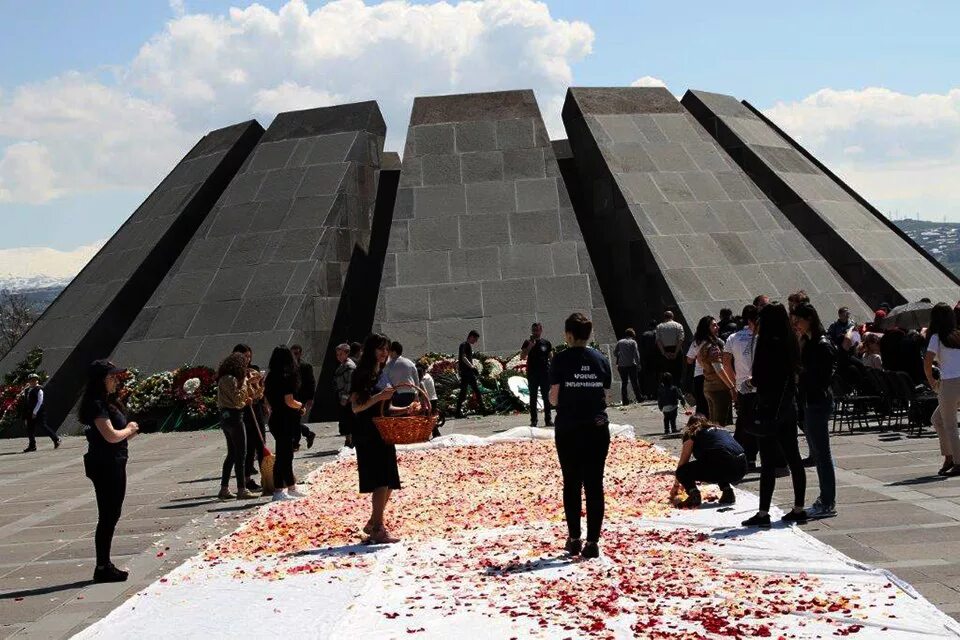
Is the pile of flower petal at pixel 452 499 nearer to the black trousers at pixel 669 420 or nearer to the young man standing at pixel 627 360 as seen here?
the black trousers at pixel 669 420

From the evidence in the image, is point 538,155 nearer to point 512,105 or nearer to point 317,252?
point 512,105

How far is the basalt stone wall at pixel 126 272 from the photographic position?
2633 centimetres

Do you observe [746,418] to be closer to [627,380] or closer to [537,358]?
[537,358]

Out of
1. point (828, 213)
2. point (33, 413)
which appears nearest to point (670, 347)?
point (828, 213)

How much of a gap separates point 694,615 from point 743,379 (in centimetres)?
532

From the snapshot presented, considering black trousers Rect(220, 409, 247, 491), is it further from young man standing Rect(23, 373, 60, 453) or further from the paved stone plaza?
young man standing Rect(23, 373, 60, 453)

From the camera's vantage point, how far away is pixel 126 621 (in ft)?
23.2

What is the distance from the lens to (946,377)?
1127 centimetres

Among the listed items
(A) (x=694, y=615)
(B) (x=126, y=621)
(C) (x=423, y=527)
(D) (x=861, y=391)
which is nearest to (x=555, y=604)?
(A) (x=694, y=615)

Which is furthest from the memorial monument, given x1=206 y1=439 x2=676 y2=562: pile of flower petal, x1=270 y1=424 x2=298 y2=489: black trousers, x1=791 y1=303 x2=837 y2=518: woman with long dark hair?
x1=791 y1=303 x2=837 y2=518: woman with long dark hair

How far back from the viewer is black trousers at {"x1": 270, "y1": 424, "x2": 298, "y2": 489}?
12312 mm

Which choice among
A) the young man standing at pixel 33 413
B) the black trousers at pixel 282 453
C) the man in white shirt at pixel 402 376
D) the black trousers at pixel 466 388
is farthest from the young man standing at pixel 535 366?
the young man standing at pixel 33 413

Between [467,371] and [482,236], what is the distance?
563 cm

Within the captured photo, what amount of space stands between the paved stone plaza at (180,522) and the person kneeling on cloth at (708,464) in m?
0.54
